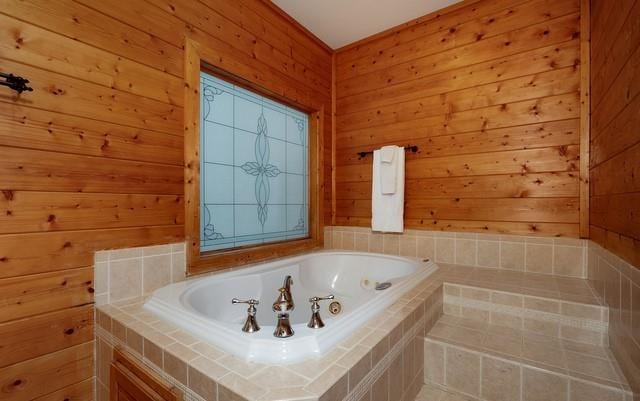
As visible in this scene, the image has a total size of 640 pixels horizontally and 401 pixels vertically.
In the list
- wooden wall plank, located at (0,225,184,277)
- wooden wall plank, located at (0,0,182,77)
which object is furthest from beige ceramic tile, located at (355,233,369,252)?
wooden wall plank, located at (0,0,182,77)

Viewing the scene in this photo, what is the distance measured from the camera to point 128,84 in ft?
4.75

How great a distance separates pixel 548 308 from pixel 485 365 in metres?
0.51

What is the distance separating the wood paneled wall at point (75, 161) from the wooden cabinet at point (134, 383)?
29 centimetres

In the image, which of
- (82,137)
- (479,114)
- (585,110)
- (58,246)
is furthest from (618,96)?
(58,246)

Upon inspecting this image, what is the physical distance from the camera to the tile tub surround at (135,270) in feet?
4.46

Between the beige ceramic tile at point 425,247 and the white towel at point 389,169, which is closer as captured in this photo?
the beige ceramic tile at point 425,247

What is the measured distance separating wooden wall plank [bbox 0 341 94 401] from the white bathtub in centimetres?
37

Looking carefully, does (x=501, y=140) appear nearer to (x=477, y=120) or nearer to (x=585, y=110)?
(x=477, y=120)

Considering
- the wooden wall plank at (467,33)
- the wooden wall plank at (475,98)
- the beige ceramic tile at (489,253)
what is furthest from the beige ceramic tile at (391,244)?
the wooden wall plank at (467,33)

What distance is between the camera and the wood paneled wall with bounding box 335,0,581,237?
1949 millimetres

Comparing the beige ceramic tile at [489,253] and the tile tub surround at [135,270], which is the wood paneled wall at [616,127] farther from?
the tile tub surround at [135,270]

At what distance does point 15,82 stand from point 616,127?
241 centimetres

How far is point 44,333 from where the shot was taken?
1205 mm

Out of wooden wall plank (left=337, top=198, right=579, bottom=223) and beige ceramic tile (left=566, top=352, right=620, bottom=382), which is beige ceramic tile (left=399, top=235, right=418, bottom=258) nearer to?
wooden wall plank (left=337, top=198, right=579, bottom=223)
